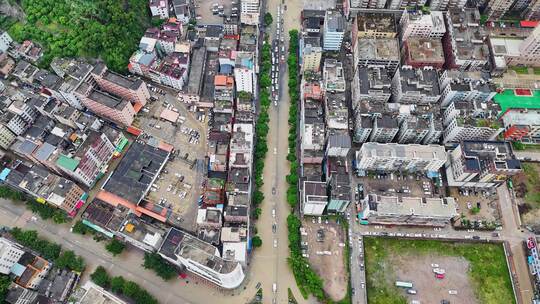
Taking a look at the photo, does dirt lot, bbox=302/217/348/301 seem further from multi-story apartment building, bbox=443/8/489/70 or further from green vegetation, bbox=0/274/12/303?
green vegetation, bbox=0/274/12/303

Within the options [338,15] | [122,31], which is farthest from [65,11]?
[338,15]

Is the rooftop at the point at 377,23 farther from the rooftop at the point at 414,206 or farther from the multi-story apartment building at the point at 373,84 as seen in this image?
the rooftop at the point at 414,206

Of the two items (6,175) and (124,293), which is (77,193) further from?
(124,293)

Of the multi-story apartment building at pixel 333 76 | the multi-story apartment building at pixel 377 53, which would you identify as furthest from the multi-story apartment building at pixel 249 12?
the multi-story apartment building at pixel 377 53

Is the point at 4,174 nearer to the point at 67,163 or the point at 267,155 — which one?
the point at 67,163

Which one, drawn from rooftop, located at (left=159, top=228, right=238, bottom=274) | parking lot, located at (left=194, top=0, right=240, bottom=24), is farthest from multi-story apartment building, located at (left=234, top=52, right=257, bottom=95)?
rooftop, located at (left=159, top=228, right=238, bottom=274)

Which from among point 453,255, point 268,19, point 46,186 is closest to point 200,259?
point 46,186
